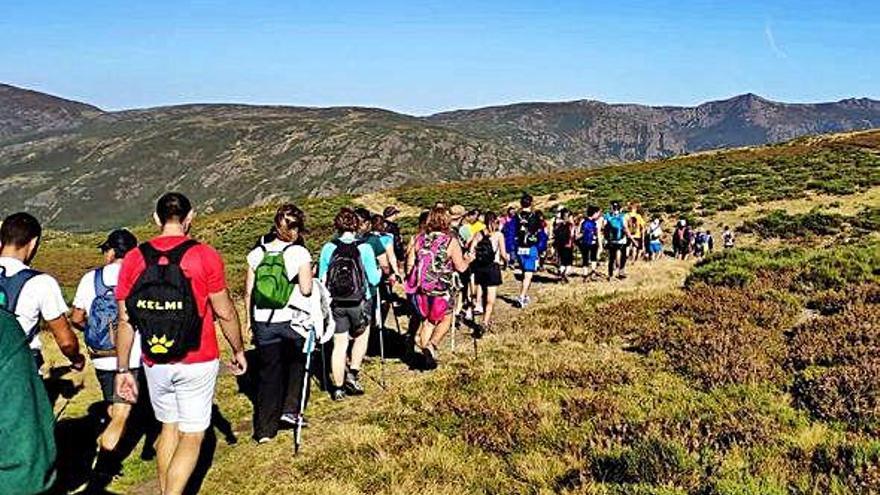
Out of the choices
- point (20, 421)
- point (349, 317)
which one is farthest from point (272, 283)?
point (20, 421)

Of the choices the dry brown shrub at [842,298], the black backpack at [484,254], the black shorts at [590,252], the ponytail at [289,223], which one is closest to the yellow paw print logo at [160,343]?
the ponytail at [289,223]

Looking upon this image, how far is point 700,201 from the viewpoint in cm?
3844

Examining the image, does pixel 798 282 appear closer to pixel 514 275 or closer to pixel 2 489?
pixel 514 275

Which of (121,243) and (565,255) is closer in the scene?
(121,243)

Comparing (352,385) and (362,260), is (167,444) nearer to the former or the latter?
(352,385)

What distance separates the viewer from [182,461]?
5.54 m

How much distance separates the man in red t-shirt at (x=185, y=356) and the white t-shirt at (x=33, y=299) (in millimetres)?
617

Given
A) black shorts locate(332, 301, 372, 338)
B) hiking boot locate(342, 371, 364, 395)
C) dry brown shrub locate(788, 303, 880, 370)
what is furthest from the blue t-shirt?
dry brown shrub locate(788, 303, 880, 370)

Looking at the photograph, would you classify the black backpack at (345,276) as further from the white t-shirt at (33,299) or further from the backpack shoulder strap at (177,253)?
the backpack shoulder strap at (177,253)

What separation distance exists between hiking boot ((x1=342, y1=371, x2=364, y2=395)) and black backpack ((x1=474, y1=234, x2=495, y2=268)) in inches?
160

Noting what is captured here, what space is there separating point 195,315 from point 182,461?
118 centimetres

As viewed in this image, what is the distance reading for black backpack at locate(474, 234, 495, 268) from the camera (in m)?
13.0

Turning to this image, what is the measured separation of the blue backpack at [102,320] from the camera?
6.84 metres

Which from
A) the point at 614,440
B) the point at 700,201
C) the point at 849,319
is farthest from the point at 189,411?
the point at 700,201
